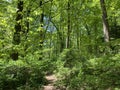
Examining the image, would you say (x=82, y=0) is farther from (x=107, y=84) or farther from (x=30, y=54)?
(x=107, y=84)

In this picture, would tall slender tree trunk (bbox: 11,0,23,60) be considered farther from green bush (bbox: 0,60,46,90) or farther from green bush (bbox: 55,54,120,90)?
green bush (bbox: 55,54,120,90)

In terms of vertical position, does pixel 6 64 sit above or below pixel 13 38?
below

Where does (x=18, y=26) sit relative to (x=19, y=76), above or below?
above

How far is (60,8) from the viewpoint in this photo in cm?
2461

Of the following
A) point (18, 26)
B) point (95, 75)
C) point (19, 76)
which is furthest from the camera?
point (18, 26)

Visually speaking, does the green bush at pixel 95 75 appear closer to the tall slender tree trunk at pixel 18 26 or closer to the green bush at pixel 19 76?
the green bush at pixel 19 76

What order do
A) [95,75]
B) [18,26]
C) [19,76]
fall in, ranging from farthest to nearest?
[18,26]
[19,76]
[95,75]

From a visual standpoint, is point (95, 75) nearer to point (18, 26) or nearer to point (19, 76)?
point (19, 76)

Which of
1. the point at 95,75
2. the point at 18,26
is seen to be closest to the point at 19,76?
the point at 18,26

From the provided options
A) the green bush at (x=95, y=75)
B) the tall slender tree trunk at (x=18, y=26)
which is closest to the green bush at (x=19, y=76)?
the tall slender tree trunk at (x=18, y=26)

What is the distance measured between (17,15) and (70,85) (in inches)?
185

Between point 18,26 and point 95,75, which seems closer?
point 95,75

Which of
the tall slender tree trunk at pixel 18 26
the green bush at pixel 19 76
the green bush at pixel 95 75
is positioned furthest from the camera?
the tall slender tree trunk at pixel 18 26

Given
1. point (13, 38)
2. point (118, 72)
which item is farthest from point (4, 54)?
point (118, 72)
